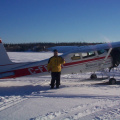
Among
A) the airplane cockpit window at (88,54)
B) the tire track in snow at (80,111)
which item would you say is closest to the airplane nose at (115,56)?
the airplane cockpit window at (88,54)

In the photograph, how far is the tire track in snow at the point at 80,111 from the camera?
10.3ft

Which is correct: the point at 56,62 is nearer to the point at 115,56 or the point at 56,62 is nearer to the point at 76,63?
the point at 76,63

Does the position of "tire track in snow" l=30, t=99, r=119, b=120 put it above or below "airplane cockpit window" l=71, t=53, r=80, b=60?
below

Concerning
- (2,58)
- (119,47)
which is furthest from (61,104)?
(119,47)

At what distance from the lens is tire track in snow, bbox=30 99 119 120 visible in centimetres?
313

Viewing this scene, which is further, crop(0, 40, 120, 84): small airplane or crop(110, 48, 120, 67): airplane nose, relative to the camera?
crop(110, 48, 120, 67): airplane nose

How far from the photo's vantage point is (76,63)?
7.65 meters

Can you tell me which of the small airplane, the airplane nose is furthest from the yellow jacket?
the airplane nose

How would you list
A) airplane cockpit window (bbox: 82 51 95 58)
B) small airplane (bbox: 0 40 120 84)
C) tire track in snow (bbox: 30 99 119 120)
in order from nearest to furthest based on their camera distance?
tire track in snow (bbox: 30 99 119 120) → small airplane (bbox: 0 40 120 84) → airplane cockpit window (bbox: 82 51 95 58)

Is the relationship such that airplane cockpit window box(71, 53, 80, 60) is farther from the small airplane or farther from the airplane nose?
the airplane nose

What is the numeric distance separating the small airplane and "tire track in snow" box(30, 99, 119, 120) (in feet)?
11.4

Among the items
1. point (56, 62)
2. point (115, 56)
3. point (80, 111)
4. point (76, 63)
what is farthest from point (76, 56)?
point (80, 111)

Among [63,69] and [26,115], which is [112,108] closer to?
[26,115]

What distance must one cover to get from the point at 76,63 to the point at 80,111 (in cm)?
432
